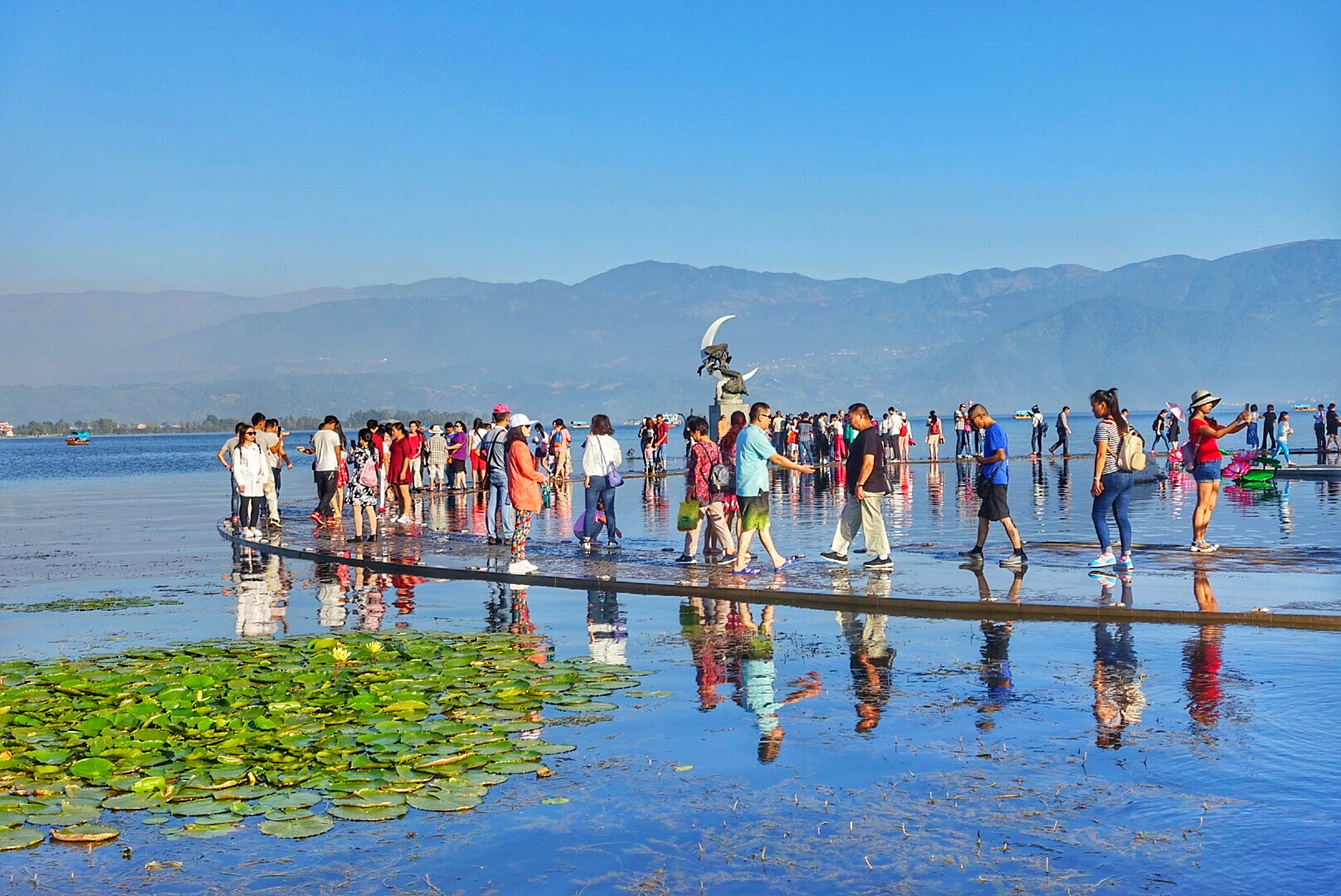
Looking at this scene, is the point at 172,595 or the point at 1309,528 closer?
the point at 172,595

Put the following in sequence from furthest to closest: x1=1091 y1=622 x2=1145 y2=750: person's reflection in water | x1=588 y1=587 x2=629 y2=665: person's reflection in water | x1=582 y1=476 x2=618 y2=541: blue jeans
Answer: x1=582 y1=476 x2=618 y2=541: blue jeans → x1=588 y1=587 x2=629 y2=665: person's reflection in water → x1=1091 y1=622 x2=1145 y2=750: person's reflection in water

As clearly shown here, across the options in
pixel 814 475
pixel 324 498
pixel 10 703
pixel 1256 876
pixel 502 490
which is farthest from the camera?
pixel 814 475

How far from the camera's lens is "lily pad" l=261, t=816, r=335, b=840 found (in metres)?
5.82

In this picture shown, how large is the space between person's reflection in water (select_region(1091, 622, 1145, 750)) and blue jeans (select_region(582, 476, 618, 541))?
26.3ft

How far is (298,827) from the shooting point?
5.91 m

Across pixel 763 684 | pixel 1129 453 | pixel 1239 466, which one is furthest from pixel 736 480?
pixel 1239 466

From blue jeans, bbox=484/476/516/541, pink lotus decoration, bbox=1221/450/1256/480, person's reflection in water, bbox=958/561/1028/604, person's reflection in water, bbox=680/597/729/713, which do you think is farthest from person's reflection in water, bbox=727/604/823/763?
pink lotus decoration, bbox=1221/450/1256/480

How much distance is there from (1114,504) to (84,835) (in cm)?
1173

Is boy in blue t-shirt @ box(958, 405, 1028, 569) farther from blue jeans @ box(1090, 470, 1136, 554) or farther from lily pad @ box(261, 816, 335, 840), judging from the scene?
lily pad @ box(261, 816, 335, 840)

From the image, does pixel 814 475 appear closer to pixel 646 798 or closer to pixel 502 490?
pixel 502 490

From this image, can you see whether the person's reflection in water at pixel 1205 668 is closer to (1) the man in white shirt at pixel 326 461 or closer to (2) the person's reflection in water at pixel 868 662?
(2) the person's reflection in water at pixel 868 662

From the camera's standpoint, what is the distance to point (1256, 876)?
5.11 meters

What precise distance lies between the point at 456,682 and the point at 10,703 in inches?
115

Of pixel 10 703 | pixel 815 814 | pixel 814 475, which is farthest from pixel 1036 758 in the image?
pixel 814 475
